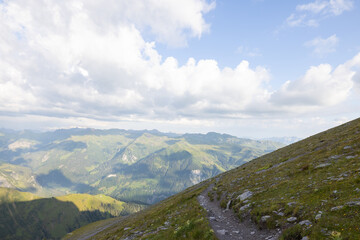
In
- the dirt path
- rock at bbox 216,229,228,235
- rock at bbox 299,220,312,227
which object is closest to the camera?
rock at bbox 299,220,312,227

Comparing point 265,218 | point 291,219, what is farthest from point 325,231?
point 265,218

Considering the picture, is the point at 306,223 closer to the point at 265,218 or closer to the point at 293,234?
the point at 293,234

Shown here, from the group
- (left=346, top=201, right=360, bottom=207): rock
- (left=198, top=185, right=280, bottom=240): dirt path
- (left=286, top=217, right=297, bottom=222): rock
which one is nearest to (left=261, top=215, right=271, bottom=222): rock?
(left=198, top=185, right=280, bottom=240): dirt path

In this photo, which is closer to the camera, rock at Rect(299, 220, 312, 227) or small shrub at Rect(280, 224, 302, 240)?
small shrub at Rect(280, 224, 302, 240)

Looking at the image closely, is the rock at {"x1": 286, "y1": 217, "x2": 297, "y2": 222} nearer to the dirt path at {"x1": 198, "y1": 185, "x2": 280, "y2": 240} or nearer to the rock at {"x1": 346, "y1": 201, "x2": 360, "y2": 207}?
the dirt path at {"x1": 198, "y1": 185, "x2": 280, "y2": 240}

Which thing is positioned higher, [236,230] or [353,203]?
[353,203]

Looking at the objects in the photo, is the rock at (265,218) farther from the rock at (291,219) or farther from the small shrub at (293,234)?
the small shrub at (293,234)

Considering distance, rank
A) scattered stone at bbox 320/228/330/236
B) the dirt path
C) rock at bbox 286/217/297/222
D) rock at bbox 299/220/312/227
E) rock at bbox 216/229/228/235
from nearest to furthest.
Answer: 1. scattered stone at bbox 320/228/330/236
2. rock at bbox 299/220/312/227
3. rock at bbox 286/217/297/222
4. the dirt path
5. rock at bbox 216/229/228/235

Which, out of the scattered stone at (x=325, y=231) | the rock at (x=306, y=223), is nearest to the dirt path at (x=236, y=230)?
the rock at (x=306, y=223)

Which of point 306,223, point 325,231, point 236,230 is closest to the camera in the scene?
point 325,231

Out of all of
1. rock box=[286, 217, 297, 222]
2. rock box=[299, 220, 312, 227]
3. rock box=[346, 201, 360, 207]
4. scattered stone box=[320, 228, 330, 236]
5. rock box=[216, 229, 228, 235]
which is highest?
rock box=[346, 201, 360, 207]

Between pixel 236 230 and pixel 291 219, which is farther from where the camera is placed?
pixel 236 230

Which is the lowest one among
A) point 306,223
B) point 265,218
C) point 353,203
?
point 265,218

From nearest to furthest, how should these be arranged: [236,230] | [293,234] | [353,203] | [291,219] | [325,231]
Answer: [325,231]
[293,234]
[353,203]
[291,219]
[236,230]
